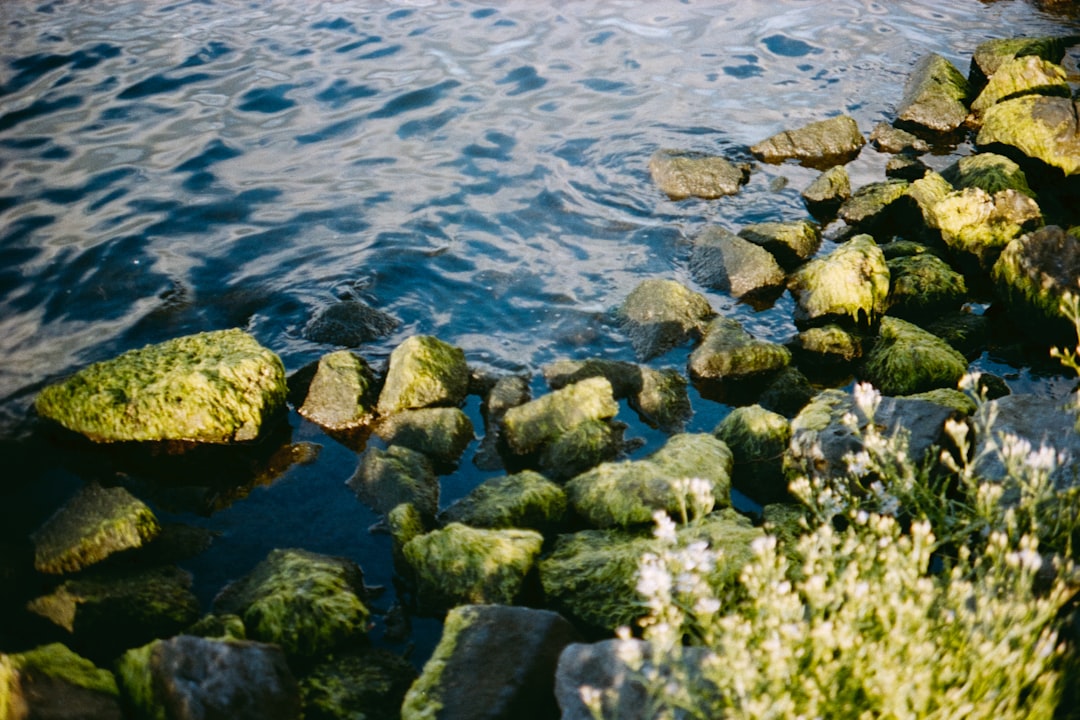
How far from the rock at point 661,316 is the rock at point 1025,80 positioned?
769cm

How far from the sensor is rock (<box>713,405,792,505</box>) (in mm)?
6562

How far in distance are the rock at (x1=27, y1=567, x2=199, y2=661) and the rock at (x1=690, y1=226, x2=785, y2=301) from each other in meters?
6.82

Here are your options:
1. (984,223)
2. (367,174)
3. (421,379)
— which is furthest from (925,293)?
(367,174)

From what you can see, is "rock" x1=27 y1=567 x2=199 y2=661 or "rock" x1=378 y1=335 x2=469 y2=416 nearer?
"rock" x1=27 y1=567 x2=199 y2=661

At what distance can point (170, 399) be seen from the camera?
7176 millimetres

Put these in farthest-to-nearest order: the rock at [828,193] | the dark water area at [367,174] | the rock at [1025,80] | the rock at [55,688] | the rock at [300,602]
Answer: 1. the rock at [1025,80]
2. the rock at [828,193]
3. the dark water area at [367,174]
4. the rock at [300,602]
5. the rock at [55,688]

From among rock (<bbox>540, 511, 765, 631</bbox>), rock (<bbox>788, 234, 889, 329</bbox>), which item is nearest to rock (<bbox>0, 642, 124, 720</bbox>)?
rock (<bbox>540, 511, 765, 631</bbox>)

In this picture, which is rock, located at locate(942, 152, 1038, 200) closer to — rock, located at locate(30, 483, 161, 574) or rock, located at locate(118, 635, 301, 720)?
rock, located at locate(118, 635, 301, 720)

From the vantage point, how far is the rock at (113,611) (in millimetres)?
5387

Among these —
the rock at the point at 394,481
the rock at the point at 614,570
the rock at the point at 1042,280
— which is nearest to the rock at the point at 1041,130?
the rock at the point at 1042,280

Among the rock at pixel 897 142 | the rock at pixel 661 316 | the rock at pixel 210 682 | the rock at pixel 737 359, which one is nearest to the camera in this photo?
the rock at pixel 210 682

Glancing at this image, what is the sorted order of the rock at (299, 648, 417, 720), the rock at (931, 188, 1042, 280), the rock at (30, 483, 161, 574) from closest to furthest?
the rock at (299, 648, 417, 720) → the rock at (30, 483, 161, 574) → the rock at (931, 188, 1042, 280)

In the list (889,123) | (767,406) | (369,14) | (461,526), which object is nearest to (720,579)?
(461,526)

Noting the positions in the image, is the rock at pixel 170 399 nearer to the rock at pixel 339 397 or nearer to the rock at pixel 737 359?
the rock at pixel 339 397
